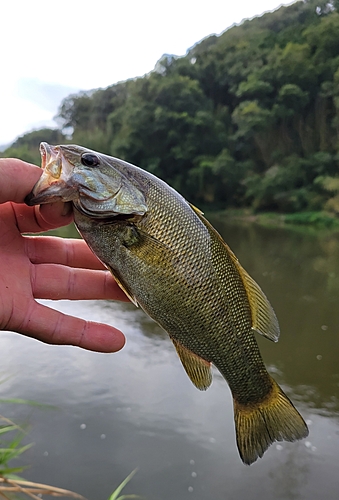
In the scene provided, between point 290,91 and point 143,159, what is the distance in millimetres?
16584

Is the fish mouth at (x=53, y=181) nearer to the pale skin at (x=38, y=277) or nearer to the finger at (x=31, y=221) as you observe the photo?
the pale skin at (x=38, y=277)

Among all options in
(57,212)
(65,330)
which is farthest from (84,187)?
(65,330)

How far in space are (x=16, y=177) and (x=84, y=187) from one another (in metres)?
0.39

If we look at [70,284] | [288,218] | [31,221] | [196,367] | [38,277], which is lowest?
[288,218]

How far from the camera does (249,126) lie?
3966cm

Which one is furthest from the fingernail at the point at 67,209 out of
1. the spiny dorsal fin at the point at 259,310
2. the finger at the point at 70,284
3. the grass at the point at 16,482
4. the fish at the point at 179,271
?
the grass at the point at 16,482

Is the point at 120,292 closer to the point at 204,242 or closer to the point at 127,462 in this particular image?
the point at 204,242

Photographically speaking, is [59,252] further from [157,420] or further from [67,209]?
[157,420]

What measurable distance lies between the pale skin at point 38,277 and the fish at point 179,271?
0.53ft

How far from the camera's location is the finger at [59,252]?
266 cm

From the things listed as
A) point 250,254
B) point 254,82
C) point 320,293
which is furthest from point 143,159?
point 320,293

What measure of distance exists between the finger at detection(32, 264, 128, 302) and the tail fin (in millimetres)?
1128

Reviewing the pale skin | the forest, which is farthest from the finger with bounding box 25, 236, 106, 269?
the forest

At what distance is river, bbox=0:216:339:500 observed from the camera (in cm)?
450
